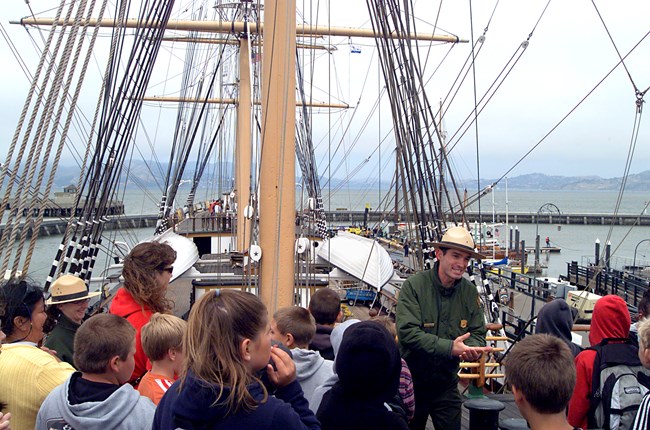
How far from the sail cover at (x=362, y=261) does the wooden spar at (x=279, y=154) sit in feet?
14.4

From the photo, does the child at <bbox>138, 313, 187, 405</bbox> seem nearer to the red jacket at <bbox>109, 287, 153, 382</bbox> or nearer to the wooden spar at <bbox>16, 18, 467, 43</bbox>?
the red jacket at <bbox>109, 287, 153, 382</bbox>

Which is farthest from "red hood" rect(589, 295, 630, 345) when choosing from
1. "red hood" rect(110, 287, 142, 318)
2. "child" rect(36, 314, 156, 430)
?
"red hood" rect(110, 287, 142, 318)

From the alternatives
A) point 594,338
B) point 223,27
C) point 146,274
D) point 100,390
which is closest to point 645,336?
point 594,338

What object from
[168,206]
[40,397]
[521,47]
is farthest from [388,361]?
[168,206]

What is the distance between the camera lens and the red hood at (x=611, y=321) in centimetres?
353

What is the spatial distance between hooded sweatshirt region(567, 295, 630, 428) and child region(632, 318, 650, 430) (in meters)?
0.37

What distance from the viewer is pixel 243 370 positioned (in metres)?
2.18

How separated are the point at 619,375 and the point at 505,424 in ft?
2.10

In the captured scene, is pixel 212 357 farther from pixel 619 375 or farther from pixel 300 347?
pixel 619 375

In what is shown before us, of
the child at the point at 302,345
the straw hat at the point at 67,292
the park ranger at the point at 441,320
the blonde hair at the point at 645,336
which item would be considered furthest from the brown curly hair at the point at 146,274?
the blonde hair at the point at 645,336

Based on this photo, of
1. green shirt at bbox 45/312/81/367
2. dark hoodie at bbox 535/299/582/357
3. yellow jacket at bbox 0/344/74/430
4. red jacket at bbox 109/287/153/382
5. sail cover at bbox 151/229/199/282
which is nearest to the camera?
yellow jacket at bbox 0/344/74/430

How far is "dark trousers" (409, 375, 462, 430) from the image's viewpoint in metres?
4.41

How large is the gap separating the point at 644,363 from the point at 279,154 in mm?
4648

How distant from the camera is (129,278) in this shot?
13.2 ft
